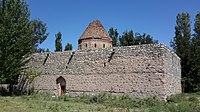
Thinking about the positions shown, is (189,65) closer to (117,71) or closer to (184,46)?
(184,46)

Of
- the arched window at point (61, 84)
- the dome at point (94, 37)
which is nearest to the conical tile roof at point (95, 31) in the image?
the dome at point (94, 37)

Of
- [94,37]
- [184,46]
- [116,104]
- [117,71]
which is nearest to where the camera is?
[116,104]

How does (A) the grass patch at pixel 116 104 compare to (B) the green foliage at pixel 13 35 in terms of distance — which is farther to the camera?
(B) the green foliage at pixel 13 35

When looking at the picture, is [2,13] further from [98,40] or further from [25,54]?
[98,40]

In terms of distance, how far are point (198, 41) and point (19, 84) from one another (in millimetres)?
20383

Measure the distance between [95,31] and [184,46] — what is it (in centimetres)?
1012

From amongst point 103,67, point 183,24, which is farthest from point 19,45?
point 183,24

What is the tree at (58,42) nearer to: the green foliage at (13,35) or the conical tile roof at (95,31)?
the conical tile roof at (95,31)

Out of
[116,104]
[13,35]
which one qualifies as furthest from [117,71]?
[13,35]

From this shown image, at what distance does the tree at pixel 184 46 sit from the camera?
2523 centimetres

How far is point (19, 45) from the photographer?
18828 mm

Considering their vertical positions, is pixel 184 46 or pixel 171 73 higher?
pixel 184 46

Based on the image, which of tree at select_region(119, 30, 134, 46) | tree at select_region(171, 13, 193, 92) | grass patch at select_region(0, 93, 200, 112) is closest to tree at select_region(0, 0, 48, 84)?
grass patch at select_region(0, 93, 200, 112)

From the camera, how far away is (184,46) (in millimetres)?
27656
